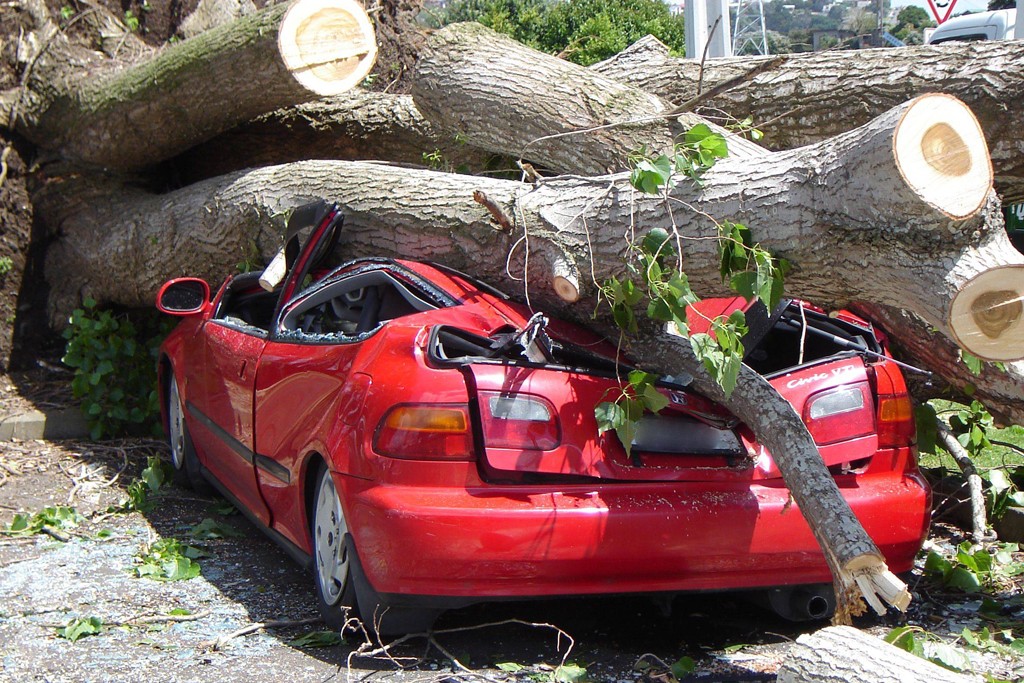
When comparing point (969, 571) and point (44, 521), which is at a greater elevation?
point (969, 571)

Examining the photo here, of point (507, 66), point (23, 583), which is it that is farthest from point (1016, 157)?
point (23, 583)

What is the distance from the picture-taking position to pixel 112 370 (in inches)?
287

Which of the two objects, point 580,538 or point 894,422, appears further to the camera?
point 894,422

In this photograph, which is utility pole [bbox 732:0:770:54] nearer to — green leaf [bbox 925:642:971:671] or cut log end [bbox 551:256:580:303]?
cut log end [bbox 551:256:580:303]

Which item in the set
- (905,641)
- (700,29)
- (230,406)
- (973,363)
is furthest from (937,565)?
(700,29)

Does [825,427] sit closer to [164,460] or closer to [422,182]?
[422,182]

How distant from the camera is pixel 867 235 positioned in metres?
3.53

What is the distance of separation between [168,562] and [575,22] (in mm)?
13759

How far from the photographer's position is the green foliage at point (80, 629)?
396cm

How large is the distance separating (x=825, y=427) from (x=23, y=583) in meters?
3.24

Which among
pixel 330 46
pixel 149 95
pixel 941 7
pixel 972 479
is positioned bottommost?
pixel 972 479

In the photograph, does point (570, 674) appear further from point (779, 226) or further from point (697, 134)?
point (697, 134)

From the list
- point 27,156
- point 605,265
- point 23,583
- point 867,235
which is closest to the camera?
point 867,235

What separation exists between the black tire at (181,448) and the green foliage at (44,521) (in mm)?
602
